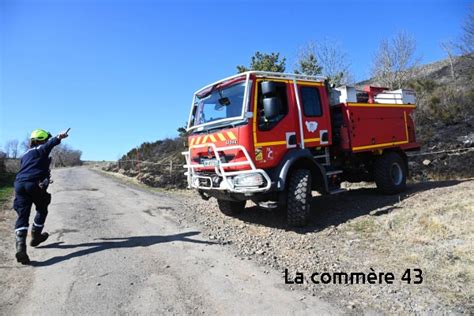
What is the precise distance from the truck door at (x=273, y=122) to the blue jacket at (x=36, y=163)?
320 centimetres

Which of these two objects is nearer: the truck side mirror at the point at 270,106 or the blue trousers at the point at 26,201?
the blue trousers at the point at 26,201

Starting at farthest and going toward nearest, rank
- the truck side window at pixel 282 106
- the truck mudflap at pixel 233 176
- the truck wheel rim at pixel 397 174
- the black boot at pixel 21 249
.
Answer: the truck wheel rim at pixel 397 174 → the truck side window at pixel 282 106 → the truck mudflap at pixel 233 176 → the black boot at pixel 21 249

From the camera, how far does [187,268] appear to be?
4.56 meters

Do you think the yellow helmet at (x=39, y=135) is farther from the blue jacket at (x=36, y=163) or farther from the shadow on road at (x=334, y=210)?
the shadow on road at (x=334, y=210)

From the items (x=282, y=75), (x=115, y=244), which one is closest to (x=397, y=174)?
(x=282, y=75)

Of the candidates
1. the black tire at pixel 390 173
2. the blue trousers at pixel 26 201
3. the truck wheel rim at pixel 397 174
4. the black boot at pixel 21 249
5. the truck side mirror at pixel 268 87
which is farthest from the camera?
the truck wheel rim at pixel 397 174

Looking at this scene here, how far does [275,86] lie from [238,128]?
995 mm

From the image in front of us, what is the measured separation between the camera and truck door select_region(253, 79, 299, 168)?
5.79 meters

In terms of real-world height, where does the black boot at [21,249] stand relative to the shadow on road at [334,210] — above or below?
above

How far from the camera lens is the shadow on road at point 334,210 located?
6.61 meters

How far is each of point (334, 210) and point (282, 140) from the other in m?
2.32

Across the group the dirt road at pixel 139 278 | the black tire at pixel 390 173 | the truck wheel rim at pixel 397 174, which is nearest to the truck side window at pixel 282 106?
the dirt road at pixel 139 278

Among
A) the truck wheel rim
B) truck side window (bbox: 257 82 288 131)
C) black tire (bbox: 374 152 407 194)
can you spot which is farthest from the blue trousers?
the truck wheel rim

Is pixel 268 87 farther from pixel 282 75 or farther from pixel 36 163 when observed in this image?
pixel 36 163
